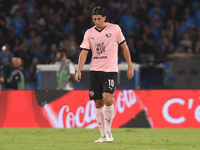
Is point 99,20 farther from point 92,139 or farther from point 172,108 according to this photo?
point 172,108

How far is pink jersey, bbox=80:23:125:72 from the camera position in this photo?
6582mm

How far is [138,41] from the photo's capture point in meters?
14.5

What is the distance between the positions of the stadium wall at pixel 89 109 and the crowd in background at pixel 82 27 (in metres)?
3.71

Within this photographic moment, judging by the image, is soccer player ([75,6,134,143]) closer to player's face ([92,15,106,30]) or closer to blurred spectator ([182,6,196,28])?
player's face ([92,15,106,30])

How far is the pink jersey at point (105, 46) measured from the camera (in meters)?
6.58


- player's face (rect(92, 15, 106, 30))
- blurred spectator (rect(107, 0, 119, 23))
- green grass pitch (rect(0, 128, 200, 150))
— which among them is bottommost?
green grass pitch (rect(0, 128, 200, 150))

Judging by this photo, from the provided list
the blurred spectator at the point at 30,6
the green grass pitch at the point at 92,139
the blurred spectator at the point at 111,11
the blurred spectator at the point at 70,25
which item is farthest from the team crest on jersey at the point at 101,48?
the blurred spectator at the point at 30,6

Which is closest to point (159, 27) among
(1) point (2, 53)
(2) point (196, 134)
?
(1) point (2, 53)

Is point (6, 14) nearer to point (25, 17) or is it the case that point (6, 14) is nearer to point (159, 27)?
point (25, 17)

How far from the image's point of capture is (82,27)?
14.6 metres

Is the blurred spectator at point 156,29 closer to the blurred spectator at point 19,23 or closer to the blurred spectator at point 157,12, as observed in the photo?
the blurred spectator at point 157,12

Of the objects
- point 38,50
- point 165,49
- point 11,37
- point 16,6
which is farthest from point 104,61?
point 16,6

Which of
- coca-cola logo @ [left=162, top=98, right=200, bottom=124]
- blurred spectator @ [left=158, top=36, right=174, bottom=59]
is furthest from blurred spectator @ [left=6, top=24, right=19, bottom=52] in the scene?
coca-cola logo @ [left=162, top=98, right=200, bottom=124]

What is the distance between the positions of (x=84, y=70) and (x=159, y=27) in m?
4.36
